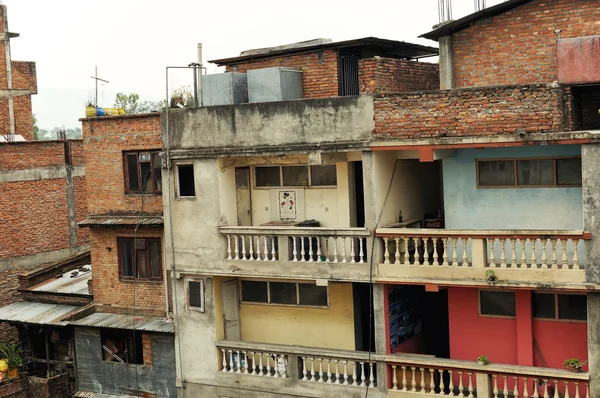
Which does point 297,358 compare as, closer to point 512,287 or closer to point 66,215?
point 512,287

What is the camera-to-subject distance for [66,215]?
29.7 meters

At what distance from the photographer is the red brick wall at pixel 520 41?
1795 cm

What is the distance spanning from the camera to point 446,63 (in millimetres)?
19391

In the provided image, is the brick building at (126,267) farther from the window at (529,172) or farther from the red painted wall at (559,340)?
the red painted wall at (559,340)

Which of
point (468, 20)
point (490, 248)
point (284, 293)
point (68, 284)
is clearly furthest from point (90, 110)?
point (490, 248)

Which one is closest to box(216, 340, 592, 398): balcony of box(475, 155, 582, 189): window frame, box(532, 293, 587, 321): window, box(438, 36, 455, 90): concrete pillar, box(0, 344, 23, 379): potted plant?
box(532, 293, 587, 321): window

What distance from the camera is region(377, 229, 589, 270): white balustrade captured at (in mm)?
16234

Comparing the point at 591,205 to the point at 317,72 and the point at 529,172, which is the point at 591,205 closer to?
the point at 529,172

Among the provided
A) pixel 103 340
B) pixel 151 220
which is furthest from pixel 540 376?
pixel 103 340

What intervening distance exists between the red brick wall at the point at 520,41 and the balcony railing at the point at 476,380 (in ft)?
19.5

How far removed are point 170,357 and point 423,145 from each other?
28.2 feet

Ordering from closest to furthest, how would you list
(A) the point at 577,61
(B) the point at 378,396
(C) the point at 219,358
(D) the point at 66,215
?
(A) the point at 577,61
(B) the point at 378,396
(C) the point at 219,358
(D) the point at 66,215

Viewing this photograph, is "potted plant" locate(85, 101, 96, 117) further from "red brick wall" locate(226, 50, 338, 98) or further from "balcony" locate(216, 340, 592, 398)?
"balcony" locate(216, 340, 592, 398)

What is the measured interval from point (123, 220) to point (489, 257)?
959cm
